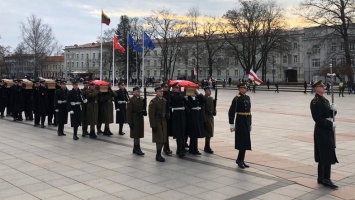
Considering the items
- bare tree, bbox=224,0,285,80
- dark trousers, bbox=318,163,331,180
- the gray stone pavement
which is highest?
bare tree, bbox=224,0,285,80

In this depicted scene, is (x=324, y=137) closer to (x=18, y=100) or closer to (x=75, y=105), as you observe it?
(x=75, y=105)

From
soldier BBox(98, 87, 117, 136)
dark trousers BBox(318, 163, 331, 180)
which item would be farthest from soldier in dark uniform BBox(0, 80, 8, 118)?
dark trousers BBox(318, 163, 331, 180)

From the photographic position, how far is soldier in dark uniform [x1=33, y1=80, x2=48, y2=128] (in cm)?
1533

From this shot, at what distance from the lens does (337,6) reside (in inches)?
1924

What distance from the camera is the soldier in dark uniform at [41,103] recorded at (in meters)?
15.3

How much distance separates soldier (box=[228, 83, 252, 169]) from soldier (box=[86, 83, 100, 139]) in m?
5.93

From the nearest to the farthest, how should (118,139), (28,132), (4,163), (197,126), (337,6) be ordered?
1. (4,163)
2. (197,126)
3. (118,139)
4. (28,132)
5. (337,6)

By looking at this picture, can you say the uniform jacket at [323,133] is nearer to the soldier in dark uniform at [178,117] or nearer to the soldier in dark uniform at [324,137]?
the soldier in dark uniform at [324,137]

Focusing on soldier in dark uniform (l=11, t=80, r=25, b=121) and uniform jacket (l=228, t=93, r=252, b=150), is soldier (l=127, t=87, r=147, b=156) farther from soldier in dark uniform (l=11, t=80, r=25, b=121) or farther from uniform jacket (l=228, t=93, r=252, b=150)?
soldier in dark uniform (l=11, t=80, r=25, b=121)

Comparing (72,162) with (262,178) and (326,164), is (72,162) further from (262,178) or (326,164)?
(326,164)

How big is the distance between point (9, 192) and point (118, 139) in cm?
591

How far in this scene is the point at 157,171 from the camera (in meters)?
8.05

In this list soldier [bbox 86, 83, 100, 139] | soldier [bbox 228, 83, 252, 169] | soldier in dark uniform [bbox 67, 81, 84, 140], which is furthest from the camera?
soldier [bbox 86, 83, 100, 139]

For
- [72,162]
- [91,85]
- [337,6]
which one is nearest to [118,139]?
[91,85]
